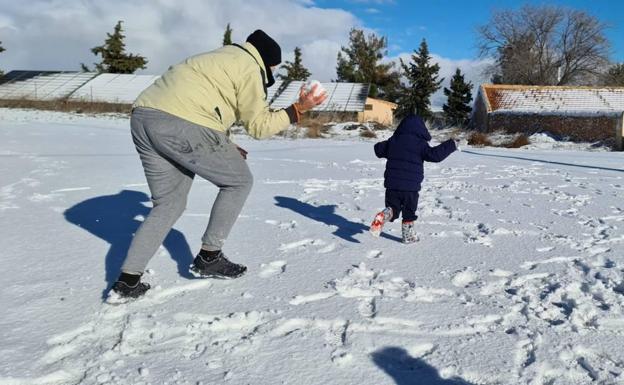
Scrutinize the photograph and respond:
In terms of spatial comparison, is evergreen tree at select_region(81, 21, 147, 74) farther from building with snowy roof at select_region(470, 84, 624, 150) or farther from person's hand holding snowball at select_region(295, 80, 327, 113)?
person's hand holding snowball at select_region(295, 80, 327, 113)

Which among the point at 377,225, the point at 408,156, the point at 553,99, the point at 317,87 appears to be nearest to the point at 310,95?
the point at 317,87

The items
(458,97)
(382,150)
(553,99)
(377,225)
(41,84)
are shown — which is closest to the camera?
(377,225)

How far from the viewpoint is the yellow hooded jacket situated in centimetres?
277

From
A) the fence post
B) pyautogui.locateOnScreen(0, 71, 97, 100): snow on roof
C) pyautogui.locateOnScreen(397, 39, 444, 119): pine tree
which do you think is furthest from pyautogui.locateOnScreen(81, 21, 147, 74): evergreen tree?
the fence post

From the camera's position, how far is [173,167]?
2.92 meters

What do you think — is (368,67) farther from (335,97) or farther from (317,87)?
(317,87)

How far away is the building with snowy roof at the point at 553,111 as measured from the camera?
20656mm

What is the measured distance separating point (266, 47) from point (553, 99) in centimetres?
2543

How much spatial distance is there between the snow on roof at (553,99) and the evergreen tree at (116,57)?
2946 cm

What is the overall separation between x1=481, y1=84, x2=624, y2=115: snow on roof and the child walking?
21.3 m

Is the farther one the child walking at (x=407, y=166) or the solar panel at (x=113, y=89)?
the solar panel at (x=113, y=89)

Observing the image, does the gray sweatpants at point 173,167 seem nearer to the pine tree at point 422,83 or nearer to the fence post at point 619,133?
the fence post at point 619,133

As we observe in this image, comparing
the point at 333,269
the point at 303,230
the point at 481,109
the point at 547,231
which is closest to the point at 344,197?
the point at 303,230

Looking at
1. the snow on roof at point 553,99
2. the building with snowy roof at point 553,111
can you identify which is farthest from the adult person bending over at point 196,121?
the snow on roof at point 553,99
